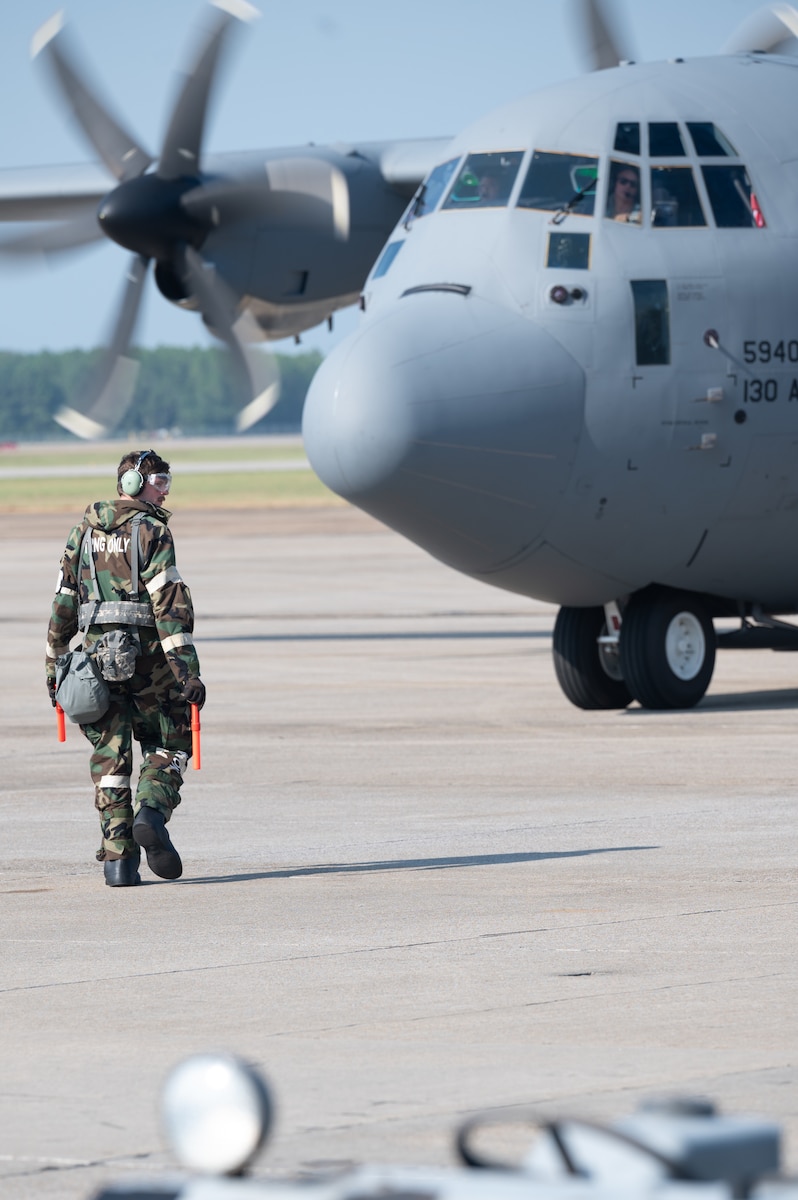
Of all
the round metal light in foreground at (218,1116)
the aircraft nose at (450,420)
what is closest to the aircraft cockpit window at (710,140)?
the aircraft nose at (450,420)

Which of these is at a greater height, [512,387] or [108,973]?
[512,387]

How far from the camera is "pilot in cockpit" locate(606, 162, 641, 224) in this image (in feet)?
54.3

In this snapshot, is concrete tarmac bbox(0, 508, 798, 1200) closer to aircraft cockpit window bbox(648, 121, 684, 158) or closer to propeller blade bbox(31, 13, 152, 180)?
aircraft cockpit window bbox(648, 121, 684, 158)

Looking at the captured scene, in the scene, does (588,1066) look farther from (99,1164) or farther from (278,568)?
(278,568)

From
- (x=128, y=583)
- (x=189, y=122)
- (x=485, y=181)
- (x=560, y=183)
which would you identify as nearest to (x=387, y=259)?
(x=485, y=181)

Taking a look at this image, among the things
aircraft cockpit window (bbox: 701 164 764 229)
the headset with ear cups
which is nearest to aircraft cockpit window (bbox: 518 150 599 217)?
aircraft cockpit window (bbox: 701 164 764 229)

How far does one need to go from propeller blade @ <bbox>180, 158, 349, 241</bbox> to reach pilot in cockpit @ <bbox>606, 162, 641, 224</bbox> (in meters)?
6.22

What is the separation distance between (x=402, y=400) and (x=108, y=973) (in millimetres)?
7851

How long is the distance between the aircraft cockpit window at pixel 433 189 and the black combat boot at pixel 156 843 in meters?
8.12

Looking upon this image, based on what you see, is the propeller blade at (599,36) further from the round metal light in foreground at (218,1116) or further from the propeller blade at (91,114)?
the round metal light in foreground at (218,1116)

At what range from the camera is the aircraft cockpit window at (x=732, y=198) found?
16.8 m

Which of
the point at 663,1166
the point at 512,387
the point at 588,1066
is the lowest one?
the point at 588,1066

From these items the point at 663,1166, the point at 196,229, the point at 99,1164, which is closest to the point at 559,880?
the point at 99,1164

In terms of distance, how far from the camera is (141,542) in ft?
34.2
